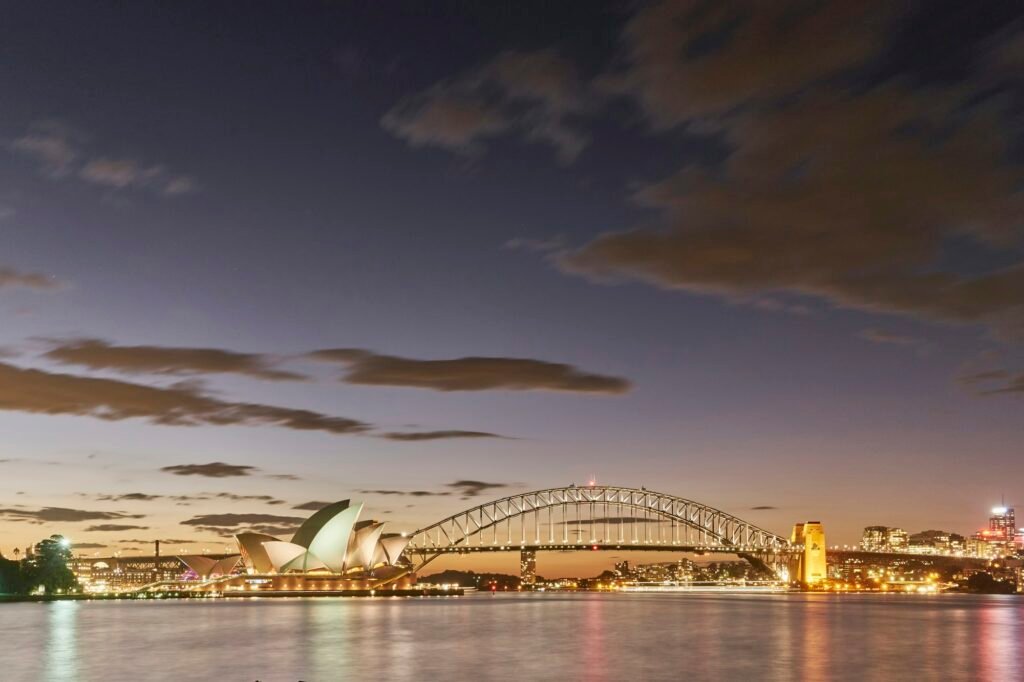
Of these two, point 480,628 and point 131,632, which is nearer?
point 131,632

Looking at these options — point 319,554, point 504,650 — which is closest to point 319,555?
point 319,554

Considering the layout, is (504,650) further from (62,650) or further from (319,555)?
(319,555)

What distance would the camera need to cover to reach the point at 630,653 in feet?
189

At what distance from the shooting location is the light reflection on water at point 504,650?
4797 cm

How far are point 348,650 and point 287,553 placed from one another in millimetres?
124878

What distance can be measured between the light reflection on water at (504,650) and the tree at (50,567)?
253 feet

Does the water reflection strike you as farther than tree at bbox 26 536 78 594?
No

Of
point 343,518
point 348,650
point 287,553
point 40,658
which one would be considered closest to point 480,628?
point 348,650

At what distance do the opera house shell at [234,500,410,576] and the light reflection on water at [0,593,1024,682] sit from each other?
75.5m

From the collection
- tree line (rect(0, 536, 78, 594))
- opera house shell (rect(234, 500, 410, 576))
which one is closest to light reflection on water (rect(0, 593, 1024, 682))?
opera house shell (rect(234, 500, 410, 576))

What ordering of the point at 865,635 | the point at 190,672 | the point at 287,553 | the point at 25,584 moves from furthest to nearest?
Result: the point at 287,553, the point at 25,584, the point at 865,635, the point at 190,672

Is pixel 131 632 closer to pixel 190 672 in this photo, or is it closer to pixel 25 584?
pixel 190 672

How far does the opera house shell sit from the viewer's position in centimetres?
17100

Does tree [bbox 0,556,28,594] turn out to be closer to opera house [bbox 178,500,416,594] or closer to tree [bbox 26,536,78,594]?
tree [bbox 26,536,78,594]
